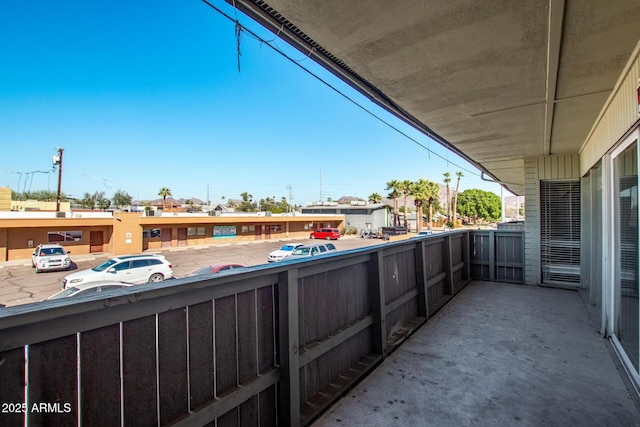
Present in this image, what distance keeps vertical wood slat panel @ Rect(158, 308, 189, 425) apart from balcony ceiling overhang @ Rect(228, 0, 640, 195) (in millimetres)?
1945

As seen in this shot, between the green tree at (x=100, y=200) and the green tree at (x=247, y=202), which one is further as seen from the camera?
the green tree at (x=247, y=202)

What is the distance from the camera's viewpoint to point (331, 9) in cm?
190

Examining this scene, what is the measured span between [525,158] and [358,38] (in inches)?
257

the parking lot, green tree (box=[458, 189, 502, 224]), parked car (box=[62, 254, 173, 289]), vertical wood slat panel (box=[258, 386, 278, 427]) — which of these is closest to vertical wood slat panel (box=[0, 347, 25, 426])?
vertical wood slat panel (box=[258, 386, 278, 427])

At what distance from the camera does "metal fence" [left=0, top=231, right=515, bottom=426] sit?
3.28 ft

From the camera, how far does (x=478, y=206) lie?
60.9 m

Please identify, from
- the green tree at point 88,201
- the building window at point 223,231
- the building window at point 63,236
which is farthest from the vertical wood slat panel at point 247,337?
the green tree at point 88,201

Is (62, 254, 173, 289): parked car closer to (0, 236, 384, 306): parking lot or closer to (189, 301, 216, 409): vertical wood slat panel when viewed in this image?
(0, 236, 384, 306): parking lot

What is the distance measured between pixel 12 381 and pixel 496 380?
3.26 meters

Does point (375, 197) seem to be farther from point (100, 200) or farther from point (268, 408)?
point (100, 200)

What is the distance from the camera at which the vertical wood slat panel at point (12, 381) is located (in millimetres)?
906

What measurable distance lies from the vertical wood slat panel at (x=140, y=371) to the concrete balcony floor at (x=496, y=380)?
4.11 ft

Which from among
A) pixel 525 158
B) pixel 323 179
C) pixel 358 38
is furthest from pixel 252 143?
pixel 358 38

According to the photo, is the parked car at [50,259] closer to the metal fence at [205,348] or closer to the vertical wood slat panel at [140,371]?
Result: the metal fence at [205,348]
